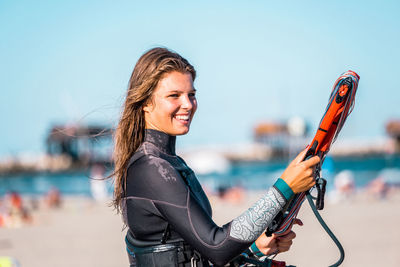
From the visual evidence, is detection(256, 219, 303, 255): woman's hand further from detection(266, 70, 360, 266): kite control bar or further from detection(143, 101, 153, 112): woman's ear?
detection(143, 101, 153, 112): woman's ear

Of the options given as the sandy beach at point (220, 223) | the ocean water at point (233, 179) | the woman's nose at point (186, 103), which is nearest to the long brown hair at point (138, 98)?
the woman's nose at point (186, 103)

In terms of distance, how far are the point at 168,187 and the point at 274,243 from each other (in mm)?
632

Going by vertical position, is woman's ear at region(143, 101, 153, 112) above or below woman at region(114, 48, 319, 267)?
above

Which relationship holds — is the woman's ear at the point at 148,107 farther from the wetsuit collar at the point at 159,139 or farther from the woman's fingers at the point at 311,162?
the woman's fingers at the point at 311,162

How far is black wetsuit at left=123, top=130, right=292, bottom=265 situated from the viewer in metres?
1.81

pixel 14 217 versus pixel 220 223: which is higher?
pixel 220 223

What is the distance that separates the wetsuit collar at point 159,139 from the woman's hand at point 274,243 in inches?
24.0

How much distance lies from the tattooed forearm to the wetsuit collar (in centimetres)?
52

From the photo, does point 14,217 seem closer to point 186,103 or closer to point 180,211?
point 186,103

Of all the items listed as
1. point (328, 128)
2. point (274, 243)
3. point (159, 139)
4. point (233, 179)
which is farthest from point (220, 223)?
point (233, 179)

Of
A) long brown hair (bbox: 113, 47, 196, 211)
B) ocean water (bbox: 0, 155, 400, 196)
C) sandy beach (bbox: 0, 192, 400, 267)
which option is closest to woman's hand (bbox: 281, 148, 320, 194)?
long brown hair (bbox: 113, 47, 196, 211)

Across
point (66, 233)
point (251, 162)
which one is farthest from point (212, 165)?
point (251, 162)

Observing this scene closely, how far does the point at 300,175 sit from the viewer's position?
181 centimetres

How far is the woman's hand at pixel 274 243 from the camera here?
A: 2.14m
